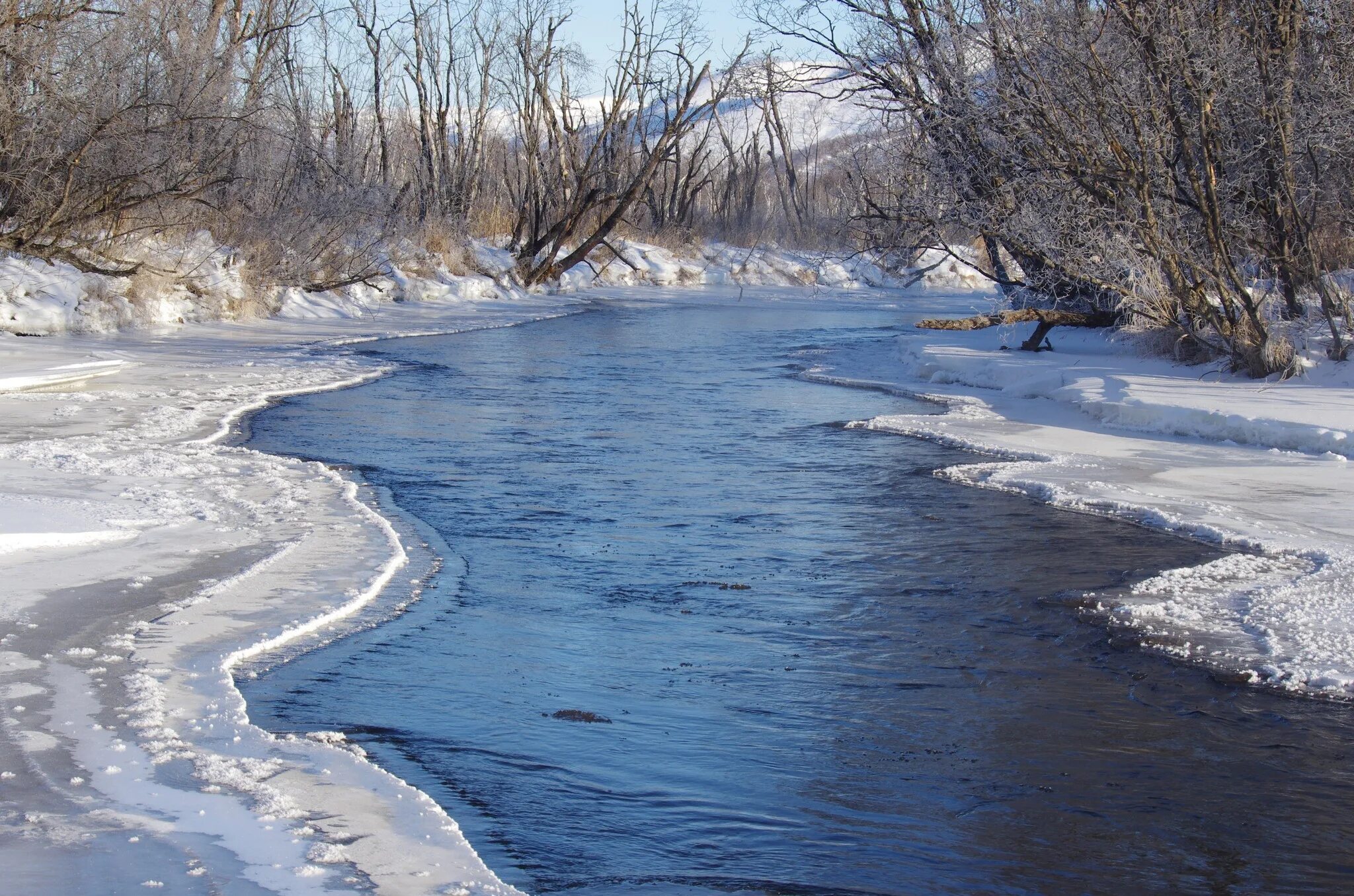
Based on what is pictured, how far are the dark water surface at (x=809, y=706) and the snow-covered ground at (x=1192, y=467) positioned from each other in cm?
32

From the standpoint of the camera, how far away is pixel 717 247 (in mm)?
45906

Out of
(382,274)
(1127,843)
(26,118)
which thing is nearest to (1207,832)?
(1127,843)

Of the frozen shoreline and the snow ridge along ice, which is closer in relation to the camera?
the snow ridge along ice

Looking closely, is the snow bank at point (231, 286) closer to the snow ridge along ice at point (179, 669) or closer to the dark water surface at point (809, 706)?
the snow ridge along ice at point (179, 669)

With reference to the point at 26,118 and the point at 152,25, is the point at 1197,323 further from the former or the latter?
the point at 152,25

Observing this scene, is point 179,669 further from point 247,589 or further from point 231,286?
point 231,286

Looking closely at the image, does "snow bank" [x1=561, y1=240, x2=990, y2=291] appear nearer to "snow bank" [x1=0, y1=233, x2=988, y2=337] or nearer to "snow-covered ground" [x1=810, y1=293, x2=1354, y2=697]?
"snow bank" [x1=0, y1=233, x2=988, y2=337]

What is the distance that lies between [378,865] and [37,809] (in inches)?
39.8

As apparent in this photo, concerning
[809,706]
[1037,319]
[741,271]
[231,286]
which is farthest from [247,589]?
[741,271]

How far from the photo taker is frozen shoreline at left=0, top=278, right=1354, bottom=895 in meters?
3.68

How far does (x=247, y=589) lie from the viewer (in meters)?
6.13

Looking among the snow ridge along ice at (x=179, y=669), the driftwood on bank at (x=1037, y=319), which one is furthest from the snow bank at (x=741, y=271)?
the snow ridge along ice at (x=179, y=669)

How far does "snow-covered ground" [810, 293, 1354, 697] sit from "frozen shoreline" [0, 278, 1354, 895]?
3 centimetres

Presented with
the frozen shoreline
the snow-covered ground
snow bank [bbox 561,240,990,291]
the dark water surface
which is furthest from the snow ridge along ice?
snow bank [bbox 561,240,990,291]
